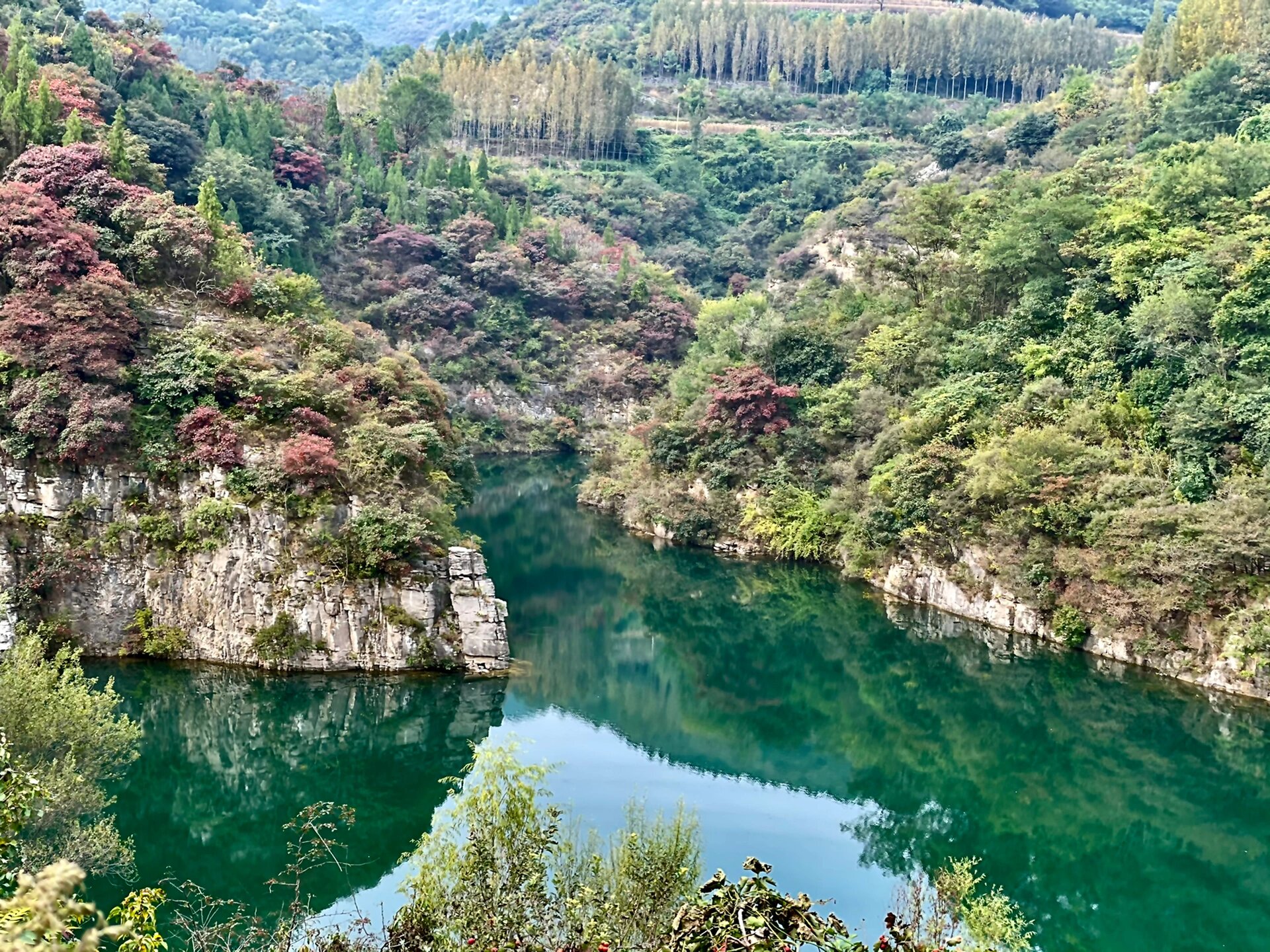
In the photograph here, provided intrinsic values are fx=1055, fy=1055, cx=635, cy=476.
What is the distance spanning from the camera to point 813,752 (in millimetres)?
21078

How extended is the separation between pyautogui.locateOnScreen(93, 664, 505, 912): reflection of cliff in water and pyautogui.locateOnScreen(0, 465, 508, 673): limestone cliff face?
68 cm

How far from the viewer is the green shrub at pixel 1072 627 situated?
2456 cm

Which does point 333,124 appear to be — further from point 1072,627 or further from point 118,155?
point 1072,627

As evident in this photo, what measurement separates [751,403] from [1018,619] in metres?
11.7

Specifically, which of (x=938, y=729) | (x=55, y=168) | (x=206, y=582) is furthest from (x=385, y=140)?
(x=938, y=729)

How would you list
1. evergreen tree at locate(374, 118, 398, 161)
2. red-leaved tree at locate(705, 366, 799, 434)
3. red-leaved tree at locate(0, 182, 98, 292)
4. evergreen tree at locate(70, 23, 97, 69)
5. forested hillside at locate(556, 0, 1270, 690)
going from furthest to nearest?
evergreen tree at locate(374, 118, 398, 161) → evergreen tree at locate(70, 23, 97, 69) → red-leaved tree at locate(705, 366, 799, 434) → forested hillside at locate(556, 0, 1270, 690) → red-leaved tree at locate(0, 182, 98, 292)

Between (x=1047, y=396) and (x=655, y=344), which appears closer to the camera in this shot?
(x=1047, y=396)

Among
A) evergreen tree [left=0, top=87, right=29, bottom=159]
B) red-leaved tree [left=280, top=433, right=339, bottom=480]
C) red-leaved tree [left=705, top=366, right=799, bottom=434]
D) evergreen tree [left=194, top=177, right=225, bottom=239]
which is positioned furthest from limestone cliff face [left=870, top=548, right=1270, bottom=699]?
evergreen tree [left=0, top=87, right=29, bottom=159]

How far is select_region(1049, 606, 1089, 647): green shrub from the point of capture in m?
24.6

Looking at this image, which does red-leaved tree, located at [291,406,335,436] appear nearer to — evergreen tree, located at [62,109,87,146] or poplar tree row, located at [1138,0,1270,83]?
evergreen tree, located at [62,109,87,146]

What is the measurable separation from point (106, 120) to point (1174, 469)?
116ft

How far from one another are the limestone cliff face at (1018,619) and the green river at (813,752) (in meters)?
0.59

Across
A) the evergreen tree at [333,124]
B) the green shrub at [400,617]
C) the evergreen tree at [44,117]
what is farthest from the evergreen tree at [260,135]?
the green shrub at [400,617]

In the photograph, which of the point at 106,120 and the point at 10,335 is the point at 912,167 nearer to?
the point at 106,120
